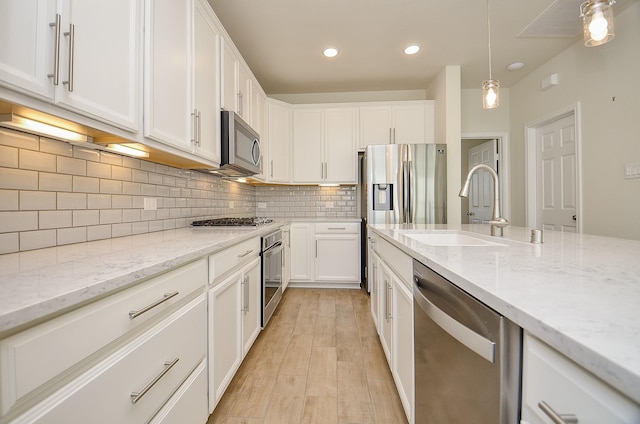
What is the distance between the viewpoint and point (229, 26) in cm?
259

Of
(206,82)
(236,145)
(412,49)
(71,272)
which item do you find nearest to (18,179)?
(71,272)

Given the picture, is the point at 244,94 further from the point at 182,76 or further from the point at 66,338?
the point at 66,338

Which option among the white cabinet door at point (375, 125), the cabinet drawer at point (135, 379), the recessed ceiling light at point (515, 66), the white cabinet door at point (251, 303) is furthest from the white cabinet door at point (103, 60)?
the recessed ceiling light at point (515, 66)

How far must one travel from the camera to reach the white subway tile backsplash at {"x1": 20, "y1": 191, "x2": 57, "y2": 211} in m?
1.03

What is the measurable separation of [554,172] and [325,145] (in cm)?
286

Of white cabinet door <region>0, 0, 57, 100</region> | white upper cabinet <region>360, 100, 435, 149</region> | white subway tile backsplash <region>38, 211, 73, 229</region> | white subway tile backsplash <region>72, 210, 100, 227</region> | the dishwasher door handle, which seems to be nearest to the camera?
the dishwasher door handle

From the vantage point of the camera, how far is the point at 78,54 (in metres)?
0.91

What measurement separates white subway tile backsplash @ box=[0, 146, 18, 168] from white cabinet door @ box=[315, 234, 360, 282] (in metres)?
2.78

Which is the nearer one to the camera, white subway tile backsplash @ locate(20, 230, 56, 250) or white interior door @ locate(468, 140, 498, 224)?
white subway tile backsplash @ locate(20, 230, 56, 250)

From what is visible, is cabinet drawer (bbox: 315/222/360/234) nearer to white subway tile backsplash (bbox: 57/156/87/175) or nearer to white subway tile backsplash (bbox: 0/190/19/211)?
white subway tile backsplash (bbox: 57/156/87/175)

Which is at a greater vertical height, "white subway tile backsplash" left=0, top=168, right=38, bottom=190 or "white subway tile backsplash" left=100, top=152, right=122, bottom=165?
"white subway tile backsplash" left=100, top=152, right=122, bottom=165

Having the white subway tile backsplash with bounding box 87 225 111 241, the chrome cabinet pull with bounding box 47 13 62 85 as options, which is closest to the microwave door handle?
the white subway tile backsplash with bounding box 87 225 111 241

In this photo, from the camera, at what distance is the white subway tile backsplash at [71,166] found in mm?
Result: 1171

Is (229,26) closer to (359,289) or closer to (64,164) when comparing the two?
(64,164)
